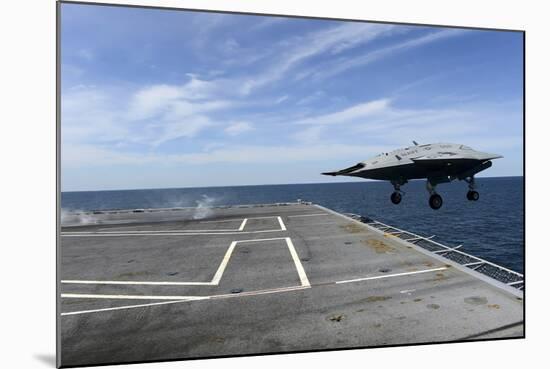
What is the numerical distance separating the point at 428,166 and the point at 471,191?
→ 102 cm

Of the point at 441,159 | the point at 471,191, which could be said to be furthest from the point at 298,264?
the point at 441,159

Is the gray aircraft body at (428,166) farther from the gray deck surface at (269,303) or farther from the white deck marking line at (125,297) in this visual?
the white deck marking line at (125,297)

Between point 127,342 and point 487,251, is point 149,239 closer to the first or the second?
point 127,342

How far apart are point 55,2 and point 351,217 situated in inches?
1190

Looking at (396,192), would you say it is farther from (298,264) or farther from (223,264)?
(223,264)

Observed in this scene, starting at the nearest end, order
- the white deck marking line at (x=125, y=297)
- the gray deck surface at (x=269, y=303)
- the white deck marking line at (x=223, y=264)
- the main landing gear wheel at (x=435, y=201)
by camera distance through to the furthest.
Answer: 1. the main landing gear wheel at (x=435, y=201)
2. the gray deck surface at (x=269, y=303)
3. the white deck marking line at (x=125, y=297)
4. the white deck marking line at (x=223, y=264)

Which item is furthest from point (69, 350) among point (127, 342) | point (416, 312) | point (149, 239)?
point (149, 239)

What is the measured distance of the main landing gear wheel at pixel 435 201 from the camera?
534cm

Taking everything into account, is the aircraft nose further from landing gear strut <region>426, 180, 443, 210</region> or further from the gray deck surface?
the gray deck surface

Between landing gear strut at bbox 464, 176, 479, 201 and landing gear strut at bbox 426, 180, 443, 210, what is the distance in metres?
0.63

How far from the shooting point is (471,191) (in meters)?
5.86

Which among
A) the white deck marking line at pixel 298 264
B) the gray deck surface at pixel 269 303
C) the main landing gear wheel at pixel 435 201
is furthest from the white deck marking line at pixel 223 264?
the main landing gear wheel at pixel 435 201

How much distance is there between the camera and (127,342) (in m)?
10.1

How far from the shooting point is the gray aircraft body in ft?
17.7
